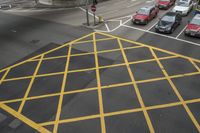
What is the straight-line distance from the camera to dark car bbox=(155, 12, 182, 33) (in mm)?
22013

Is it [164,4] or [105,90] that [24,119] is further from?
[164,4]

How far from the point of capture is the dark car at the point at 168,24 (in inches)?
867

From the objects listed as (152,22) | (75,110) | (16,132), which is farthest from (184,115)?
(152,22)

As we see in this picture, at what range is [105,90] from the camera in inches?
538

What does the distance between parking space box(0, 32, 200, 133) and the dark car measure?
437 cm

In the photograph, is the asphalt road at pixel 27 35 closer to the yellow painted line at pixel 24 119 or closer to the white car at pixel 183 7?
the yellow painted line at pixel 24 119

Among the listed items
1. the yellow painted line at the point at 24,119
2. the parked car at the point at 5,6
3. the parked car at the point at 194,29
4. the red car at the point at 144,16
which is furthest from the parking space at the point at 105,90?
the parked car at the point at 5,6

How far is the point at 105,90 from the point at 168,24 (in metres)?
13.3

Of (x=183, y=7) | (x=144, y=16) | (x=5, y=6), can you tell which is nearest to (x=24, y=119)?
(x=144, y=16)

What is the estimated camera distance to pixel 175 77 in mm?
14938

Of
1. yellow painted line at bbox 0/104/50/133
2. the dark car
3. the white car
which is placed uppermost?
the white car

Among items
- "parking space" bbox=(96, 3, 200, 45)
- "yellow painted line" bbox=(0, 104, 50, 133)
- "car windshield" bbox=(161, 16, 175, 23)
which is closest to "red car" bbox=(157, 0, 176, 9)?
"parking space" bbox=(96, 3, 200, 45)

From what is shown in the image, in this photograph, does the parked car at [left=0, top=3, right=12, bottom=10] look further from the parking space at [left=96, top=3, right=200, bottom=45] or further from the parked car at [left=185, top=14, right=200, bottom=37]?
the parked car at [left=185, top=14, right=200, bottom=37]

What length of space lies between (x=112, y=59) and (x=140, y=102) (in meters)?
5.96
